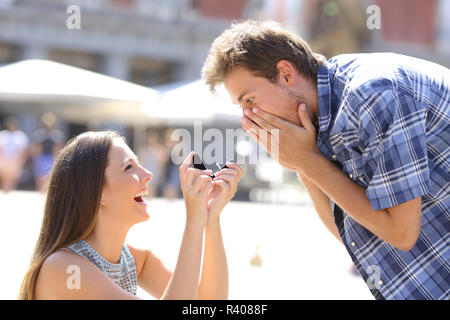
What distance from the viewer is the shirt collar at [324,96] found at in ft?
7.09

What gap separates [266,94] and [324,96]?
205 mm

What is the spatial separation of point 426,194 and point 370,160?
9.1 inches

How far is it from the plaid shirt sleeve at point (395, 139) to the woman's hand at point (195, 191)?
556 millimetres

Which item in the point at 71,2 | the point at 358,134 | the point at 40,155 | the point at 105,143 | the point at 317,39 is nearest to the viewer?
the point at 358,134

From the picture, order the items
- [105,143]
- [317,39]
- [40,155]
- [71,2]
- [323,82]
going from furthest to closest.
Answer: [317,39] < [71,2] < [40,155] < [105,143] < [323,82]

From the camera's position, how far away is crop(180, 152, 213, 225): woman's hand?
2.13 m

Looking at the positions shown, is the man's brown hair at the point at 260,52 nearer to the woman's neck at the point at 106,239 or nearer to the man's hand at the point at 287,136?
the man's hand at the point at 287,136

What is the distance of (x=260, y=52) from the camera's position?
223cm

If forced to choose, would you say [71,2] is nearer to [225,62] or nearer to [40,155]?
[40,155]

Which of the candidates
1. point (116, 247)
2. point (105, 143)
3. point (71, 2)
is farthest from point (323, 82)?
point (71, 2)

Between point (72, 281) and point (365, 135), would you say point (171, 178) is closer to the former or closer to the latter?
point (72, 281)

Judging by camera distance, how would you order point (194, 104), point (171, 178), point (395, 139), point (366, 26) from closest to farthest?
point (395, 139)
point (194, 104)
point (171, 178)
point (366, 26)

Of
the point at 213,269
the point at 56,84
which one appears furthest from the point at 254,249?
the point at 213,269
